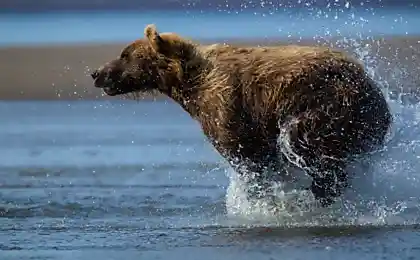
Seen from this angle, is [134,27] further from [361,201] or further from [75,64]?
[361,201]

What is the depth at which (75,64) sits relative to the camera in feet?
59.8

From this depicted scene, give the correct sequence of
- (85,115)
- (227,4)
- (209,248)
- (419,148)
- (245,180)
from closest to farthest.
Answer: (209,248) < (245,180) < (419,148) < (85,115) < (227,4)

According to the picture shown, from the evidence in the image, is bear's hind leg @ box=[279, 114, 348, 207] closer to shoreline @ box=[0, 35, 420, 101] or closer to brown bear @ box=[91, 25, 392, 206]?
brown bear @ box=[91, 25, 392, 206]

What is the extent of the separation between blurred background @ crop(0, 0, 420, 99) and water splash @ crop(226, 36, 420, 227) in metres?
7.44

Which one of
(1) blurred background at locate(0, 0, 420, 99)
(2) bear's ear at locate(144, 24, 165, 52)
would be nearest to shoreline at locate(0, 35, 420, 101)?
(1) blurred background at locate(0, 0, 420, 99)

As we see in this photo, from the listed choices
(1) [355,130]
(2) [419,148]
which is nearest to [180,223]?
(1) [355,130]

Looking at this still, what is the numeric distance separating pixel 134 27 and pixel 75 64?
6.66 meters

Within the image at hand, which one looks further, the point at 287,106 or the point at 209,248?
the point at 287,106

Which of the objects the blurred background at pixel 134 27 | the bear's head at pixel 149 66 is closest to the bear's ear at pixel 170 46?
the bear's head at pixel 149 66

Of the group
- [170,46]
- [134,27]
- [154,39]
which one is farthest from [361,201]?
[134,27]

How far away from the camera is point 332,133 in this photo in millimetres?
7707

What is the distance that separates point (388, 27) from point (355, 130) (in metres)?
14.8

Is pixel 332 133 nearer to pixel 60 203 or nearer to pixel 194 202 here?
pixel 194 202

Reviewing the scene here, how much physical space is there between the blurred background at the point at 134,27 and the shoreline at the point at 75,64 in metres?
0.02
